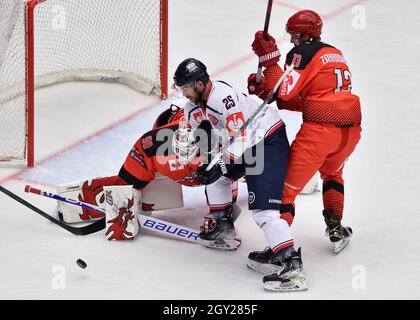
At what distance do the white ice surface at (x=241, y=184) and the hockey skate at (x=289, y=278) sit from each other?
0.04 m

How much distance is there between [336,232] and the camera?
4.99 metres

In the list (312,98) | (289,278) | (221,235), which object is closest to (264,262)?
(289,278)

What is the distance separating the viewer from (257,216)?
4754 millimetres

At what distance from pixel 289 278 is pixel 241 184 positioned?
44.2 inches

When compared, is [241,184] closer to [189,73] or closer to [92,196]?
[92,196]

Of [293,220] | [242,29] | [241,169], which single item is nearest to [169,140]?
[241,169]

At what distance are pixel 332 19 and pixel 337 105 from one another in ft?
8.99

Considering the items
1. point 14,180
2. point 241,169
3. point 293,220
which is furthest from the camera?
point 14,180

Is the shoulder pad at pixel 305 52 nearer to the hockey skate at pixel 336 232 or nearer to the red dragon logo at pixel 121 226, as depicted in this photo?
the hockey skate at pixel 336 232

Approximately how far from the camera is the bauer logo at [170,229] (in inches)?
201

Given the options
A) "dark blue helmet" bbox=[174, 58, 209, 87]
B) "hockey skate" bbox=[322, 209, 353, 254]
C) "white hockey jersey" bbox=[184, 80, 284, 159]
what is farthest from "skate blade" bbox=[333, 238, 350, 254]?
"dark blue helmet" bbox=[174, 58, 209, 87]

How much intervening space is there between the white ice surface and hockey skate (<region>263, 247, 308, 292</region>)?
1.8 inches

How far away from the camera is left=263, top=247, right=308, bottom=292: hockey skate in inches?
183

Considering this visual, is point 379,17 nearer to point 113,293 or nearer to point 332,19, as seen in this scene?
point 332,19
